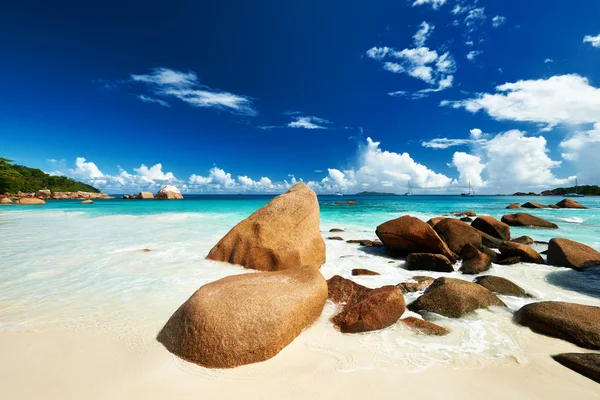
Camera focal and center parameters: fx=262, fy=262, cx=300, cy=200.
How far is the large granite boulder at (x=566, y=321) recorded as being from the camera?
128 inches

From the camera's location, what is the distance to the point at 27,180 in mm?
64500

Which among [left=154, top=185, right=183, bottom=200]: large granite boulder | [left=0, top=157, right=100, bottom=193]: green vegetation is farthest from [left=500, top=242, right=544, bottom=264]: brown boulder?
[left=154, top=185, right=183, bottom=200]: large granite boulder

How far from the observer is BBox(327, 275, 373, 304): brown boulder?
4.55 m

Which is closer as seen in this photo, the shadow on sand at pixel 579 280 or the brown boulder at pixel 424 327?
the brown boulder at pixel 424 327

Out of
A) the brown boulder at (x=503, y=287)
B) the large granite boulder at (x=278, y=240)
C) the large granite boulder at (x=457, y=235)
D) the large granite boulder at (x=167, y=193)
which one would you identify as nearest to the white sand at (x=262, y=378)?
the brown boulder at (x=503, y=287)

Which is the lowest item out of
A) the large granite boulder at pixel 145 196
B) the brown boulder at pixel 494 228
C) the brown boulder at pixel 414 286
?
the brown boulder at pixel 414 286

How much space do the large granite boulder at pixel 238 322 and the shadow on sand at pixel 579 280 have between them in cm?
581

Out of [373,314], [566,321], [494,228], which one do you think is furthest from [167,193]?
[566,321]

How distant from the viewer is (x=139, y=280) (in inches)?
228

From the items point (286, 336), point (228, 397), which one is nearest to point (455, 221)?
point (286, 336)

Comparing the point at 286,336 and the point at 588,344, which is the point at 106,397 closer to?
the point at 286,336

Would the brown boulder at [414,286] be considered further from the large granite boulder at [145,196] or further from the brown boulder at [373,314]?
the large granite boulder at [145,196]

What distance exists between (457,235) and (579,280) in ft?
9.66

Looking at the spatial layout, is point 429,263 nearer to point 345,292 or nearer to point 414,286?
point 414,286
